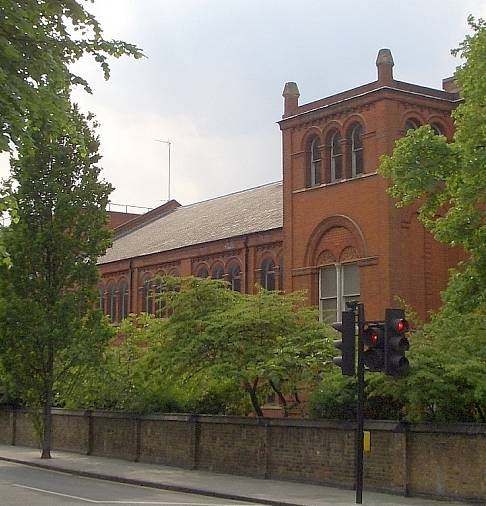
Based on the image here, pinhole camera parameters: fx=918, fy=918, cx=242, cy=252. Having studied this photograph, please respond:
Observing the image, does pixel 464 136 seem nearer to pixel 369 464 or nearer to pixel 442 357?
pixel 442 357

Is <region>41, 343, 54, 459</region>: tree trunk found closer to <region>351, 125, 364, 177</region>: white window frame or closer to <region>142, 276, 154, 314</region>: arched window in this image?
<region>351, 125, 364, 177</region>: white window frame

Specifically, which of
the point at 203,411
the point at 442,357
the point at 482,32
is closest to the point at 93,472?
the point at 203,411

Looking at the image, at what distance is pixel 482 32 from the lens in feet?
72.9

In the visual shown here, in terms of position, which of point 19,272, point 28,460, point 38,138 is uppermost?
point 38,138

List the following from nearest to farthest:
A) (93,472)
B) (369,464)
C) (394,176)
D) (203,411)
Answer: (369,464) < (394,176) < (93,472) < (203,411)

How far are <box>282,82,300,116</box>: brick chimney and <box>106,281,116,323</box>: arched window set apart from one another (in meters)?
21.7

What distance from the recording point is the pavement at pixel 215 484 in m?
19.6

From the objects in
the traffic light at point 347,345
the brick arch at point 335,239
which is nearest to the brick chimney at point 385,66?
the brick arch at point 335,239

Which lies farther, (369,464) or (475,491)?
(369,464)

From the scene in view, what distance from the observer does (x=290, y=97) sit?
37.6m

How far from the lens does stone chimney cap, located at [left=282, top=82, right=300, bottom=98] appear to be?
3762 cm

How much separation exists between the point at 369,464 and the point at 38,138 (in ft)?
54.6

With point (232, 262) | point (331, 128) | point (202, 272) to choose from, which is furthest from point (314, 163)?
point (202, 272)

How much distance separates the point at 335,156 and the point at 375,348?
19.1 meters
